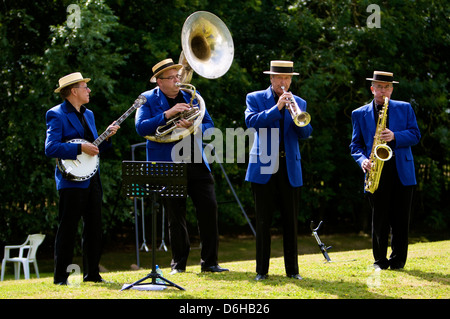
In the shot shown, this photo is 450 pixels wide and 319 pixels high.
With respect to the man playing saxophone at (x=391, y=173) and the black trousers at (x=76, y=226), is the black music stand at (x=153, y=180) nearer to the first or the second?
the black trousers at (x=76, y=226)

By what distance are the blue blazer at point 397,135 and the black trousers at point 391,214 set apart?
0.32 ft

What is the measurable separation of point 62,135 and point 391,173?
3474 mm

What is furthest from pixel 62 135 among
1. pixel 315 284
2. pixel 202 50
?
pixel 315 284

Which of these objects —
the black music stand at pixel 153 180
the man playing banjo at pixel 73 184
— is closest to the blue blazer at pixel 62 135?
the man playing banjo at pixel 73 184

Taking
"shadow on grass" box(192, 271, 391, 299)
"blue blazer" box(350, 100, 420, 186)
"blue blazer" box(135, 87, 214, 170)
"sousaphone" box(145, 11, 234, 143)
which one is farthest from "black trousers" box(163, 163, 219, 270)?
"blue blazer" box(350, 100, 420, 186)

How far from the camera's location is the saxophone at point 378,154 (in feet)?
21.7

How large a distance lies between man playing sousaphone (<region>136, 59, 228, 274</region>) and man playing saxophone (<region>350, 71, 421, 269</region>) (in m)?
1.70

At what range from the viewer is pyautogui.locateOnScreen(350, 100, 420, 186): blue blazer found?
6703mm

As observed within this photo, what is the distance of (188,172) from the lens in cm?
680

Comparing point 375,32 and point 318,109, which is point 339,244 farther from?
point 375,32

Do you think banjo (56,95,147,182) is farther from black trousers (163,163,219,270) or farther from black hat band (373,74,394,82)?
black hat band (373,74,394,82)

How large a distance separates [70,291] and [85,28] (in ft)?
24.6

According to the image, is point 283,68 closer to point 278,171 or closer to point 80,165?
point 278,171

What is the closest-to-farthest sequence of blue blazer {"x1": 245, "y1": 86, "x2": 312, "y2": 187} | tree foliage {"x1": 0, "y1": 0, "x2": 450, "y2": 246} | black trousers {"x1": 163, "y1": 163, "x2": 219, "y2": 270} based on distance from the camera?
blue blazer {"x1": 245, "y1": 86, "x2": 312, "y2": 187} < black trousers {"x1": 163, "y1": 163, "x2": 219, "y2": 270} < tree foliage {"x1": 0, "y1": 0, "x2": 450, "y2": 246}
